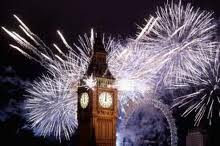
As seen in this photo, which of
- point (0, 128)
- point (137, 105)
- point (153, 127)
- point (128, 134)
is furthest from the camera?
point (0, 128)

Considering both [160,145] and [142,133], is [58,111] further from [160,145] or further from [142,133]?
[160,145]

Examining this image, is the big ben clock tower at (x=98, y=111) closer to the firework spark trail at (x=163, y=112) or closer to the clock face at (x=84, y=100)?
the clock face at (x=84, y=100)

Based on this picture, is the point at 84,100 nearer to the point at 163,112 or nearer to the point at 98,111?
the point at 98,111

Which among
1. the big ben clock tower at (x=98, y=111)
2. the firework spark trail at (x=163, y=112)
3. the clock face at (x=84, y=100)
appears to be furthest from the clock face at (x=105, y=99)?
the firework spark trail at (x=163, y=112)

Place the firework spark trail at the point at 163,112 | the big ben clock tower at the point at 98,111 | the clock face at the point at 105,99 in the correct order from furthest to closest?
1. the firework spark trail at the point at 163,112
2. the clock face at the point at 105,99
3. the big ben clock tower at the point at 98,111

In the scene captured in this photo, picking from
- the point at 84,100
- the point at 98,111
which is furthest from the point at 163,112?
the point at 84,100

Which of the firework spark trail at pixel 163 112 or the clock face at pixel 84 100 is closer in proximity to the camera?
the clock face at pixel 84 100

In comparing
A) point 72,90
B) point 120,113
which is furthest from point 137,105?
point 72,90
